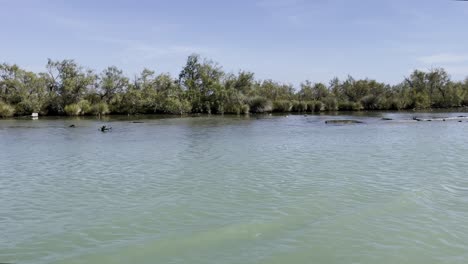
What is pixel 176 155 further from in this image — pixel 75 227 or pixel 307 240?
pixel 307 240

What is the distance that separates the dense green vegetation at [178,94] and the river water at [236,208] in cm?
4726

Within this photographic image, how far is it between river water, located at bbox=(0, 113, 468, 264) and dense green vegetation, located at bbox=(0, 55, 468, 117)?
155 feet

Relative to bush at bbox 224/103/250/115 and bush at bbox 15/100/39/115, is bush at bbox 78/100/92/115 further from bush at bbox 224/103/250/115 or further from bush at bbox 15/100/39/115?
bush at bbox 224/103/250/115

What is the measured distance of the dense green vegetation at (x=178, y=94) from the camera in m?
63.6

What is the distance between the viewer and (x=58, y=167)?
17359 millimetres

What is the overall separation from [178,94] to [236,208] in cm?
6333

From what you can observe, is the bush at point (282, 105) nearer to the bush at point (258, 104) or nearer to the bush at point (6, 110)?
the bush at point (258, 104)

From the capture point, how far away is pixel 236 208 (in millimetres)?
10758

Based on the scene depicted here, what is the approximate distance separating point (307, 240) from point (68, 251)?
4.43m

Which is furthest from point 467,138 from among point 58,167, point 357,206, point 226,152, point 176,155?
point 58,167

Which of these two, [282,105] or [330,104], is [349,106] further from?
[282,105]

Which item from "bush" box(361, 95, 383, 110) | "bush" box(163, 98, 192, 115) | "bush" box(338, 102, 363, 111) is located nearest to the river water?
"bush" box(163, 98, 192, 115)

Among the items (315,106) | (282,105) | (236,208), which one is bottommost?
(236,208)

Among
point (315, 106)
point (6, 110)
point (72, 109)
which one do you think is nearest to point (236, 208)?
point (6, 110)
